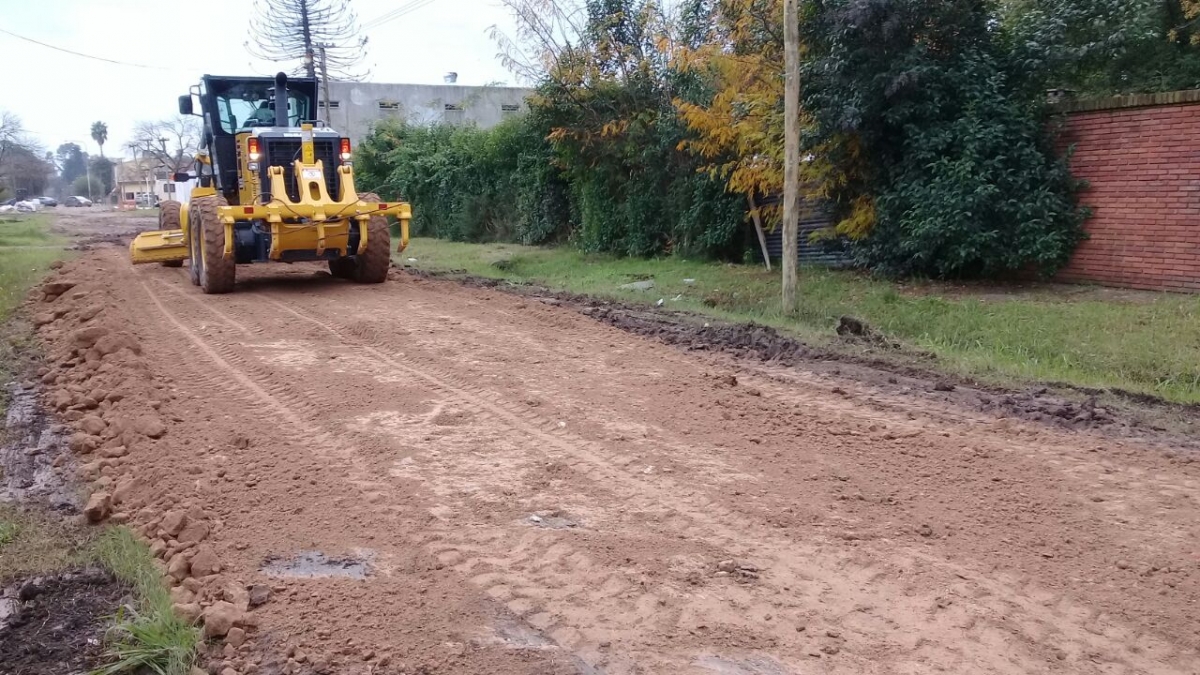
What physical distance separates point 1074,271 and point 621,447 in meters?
8.66

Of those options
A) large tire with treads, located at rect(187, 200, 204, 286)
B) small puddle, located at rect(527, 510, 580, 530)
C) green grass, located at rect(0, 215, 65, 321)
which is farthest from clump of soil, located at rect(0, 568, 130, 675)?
large tire with treads, located at rect(187, 200, 204, 286)

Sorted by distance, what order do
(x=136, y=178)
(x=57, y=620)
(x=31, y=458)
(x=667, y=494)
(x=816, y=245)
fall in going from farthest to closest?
(x=136, y=178)
(x=816, y=245)
(x=31, y=458)
(x=667, y=494)
(x=57, y=620)

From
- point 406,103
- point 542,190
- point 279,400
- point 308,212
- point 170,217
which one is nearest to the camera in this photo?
point 279,400

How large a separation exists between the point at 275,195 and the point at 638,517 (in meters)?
9.67

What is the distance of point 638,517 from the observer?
5121mm

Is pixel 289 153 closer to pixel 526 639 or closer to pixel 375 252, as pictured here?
pixel 375 252

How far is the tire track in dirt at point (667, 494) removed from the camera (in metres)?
3.93

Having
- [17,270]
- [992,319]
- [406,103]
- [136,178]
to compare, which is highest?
[136,178]

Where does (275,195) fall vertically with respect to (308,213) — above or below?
above

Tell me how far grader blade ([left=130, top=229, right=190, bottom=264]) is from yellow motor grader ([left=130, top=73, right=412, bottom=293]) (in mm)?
476

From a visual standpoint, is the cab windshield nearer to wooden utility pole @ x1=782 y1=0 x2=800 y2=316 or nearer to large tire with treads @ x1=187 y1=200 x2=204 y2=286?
large tire with treads @ x1=187 y1=200 x2=204 y2=286

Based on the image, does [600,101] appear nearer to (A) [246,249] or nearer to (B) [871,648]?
(A) [246,249]

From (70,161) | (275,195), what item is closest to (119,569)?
(275,195)

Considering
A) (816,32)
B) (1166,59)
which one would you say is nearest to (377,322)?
(816,32)
